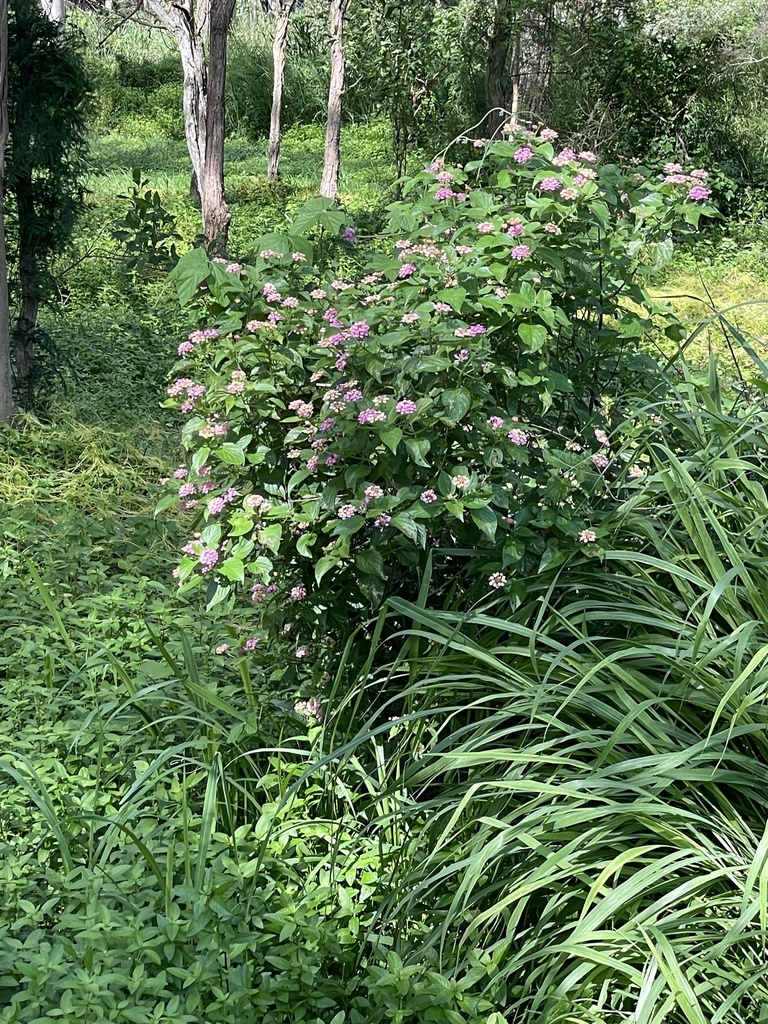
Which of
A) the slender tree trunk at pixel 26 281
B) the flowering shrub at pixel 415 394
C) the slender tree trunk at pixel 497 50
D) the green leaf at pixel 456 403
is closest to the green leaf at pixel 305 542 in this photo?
the flowering shrub at pixel 415 394

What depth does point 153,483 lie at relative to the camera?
4297 millimetres

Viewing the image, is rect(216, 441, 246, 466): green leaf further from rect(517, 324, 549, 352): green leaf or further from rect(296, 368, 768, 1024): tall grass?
rect(517, 324, 549, 352): green leaf

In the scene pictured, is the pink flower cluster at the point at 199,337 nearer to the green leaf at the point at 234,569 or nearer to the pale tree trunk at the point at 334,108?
the green leaf at the point at 234,569

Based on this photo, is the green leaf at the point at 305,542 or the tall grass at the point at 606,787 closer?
the tall grass at the point at 606,787

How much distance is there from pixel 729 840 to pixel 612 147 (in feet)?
32.4

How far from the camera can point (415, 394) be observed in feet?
7.30

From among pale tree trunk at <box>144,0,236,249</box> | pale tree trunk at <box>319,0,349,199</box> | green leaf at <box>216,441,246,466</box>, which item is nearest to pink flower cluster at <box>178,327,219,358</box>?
green leaf at <box>216,441,246,466</box>

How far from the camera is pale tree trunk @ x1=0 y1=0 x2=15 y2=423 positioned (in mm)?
4141

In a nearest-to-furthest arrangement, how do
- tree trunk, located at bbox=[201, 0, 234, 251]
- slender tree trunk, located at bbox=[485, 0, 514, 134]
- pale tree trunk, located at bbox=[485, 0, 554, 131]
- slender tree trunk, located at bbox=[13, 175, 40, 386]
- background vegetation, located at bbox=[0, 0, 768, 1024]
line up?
background vegetation, located at bbox=[0, 0, 768, 1024] < slender tree trunk, located at bbox=[13, 175, 40, 386] < tree trunk, located at bbox=[201, 0, 234, 251] < slender tree trunk, located at bbox=[485, 0, 514, 134] < pale tree trunk, located at bbox=[485, 0, 554, 131]

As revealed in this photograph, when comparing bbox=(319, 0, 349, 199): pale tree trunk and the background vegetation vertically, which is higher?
bbox=(319, 0, 349, 199): pale tree trunk

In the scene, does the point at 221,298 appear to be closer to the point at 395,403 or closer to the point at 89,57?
the point at 395,403

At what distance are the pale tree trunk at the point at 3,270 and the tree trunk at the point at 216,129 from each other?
1.95 metres

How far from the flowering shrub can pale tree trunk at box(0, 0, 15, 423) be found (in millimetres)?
2081

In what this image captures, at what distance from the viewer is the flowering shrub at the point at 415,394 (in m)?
2.14
